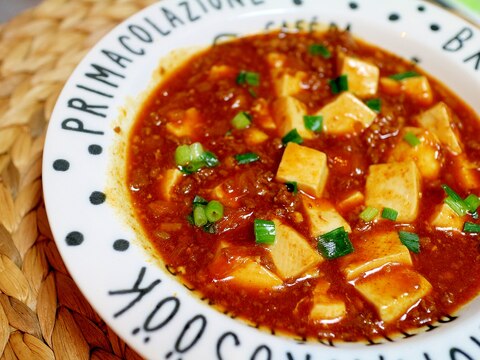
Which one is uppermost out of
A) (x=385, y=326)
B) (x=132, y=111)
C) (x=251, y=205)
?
(x=132, y=111)

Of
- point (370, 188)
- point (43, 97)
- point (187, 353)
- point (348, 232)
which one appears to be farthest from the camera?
point (43, 97)

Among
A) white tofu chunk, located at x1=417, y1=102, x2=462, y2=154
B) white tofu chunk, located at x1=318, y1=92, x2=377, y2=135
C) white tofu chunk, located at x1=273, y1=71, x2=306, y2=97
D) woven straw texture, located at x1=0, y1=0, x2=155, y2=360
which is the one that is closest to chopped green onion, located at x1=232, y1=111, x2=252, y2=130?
white tofu chunk, located at x1=273, y1=71, x2=306, y2=97

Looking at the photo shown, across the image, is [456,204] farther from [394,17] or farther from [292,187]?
[394,17]

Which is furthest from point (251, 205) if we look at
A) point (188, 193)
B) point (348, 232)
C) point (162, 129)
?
point (162, 129)

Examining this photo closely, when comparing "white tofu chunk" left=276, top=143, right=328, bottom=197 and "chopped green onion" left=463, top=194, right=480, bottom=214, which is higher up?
"white tofu chunk" left=276, top=143, right=328, bottom=197

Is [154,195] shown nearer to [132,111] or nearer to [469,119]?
[132,111]

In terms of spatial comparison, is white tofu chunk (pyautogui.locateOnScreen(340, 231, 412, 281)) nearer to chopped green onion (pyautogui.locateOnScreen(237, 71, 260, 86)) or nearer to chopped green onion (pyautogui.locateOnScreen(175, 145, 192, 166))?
chopped green onion (pyautogui.locateOnScreen(175, 145, 192, 166))
